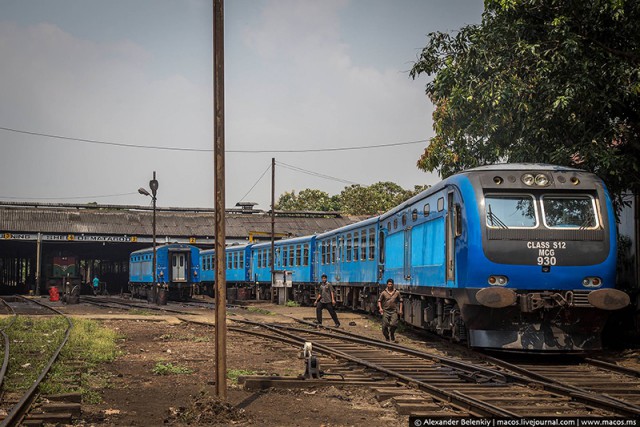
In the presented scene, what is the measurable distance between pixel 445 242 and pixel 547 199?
232 centimetres

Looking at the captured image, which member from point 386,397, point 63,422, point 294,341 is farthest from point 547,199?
point 63,422

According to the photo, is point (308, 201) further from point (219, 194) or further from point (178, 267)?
point (219, 194)

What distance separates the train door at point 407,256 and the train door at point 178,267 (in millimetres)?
28419

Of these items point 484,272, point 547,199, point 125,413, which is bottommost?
point 125,413

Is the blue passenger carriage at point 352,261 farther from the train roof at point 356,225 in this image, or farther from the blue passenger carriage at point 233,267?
the blue passenger carriage at point 233,267

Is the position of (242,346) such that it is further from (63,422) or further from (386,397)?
(63,422)

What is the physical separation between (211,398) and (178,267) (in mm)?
37649

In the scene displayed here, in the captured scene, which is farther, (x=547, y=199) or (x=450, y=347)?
(x=450, y=347)

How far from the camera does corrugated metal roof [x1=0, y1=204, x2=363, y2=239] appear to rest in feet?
188

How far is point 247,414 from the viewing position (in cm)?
956

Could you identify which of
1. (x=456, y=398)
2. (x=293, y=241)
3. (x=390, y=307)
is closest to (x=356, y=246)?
(x=390, y=307)

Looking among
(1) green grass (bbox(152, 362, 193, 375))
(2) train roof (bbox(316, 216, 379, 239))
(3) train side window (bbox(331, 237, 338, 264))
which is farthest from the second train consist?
(3) train side window (bbox(331, 237, 338, 264))

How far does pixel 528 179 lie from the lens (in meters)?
14.2

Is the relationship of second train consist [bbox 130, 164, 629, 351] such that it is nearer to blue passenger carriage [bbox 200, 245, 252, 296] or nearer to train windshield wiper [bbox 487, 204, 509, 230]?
train windshield wiper [bbox 487, 204, 509, 230]
